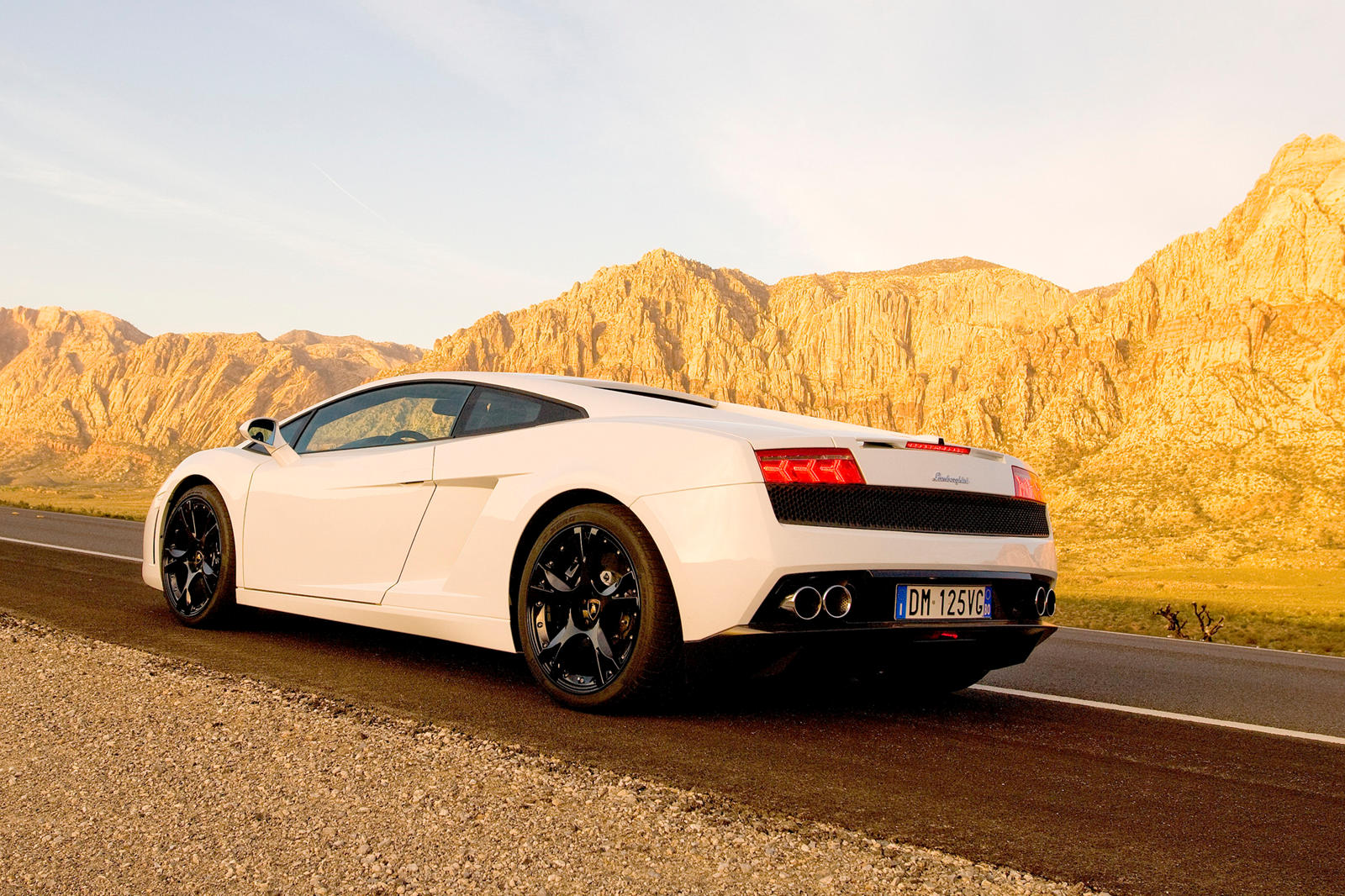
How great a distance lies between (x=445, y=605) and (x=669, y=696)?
1.18m

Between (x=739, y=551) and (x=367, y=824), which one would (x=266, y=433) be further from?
(x=367, y=824)

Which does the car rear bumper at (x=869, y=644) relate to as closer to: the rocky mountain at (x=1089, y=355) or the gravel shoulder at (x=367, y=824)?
the gravel shoulder at (x=367, y=824)

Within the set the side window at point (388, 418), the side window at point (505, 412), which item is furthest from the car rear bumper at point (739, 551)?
the side window at point (388, 418)

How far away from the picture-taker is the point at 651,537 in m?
3.82

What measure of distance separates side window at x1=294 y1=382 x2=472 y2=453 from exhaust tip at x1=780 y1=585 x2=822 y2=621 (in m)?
1.97

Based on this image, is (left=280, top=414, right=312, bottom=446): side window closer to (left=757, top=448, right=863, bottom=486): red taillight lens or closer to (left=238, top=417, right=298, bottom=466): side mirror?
(left=238, top=417, right=298, bottom=466): side mirror

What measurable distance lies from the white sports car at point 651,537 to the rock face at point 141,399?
15727cm

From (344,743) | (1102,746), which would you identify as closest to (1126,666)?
(1102,746)

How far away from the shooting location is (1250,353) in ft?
302

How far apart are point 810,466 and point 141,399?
624 ft

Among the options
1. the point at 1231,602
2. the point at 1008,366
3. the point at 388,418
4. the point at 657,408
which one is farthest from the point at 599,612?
the point at 1008,366

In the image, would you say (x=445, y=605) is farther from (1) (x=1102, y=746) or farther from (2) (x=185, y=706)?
(1) (x=1102, y=746)

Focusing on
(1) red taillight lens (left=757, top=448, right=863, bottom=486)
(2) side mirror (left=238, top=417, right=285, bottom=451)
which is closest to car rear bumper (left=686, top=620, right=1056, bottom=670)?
(1) red taillight lens (left=757, top=448, right=863, bottom=486)

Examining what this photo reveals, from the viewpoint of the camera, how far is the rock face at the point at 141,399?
154 meters
